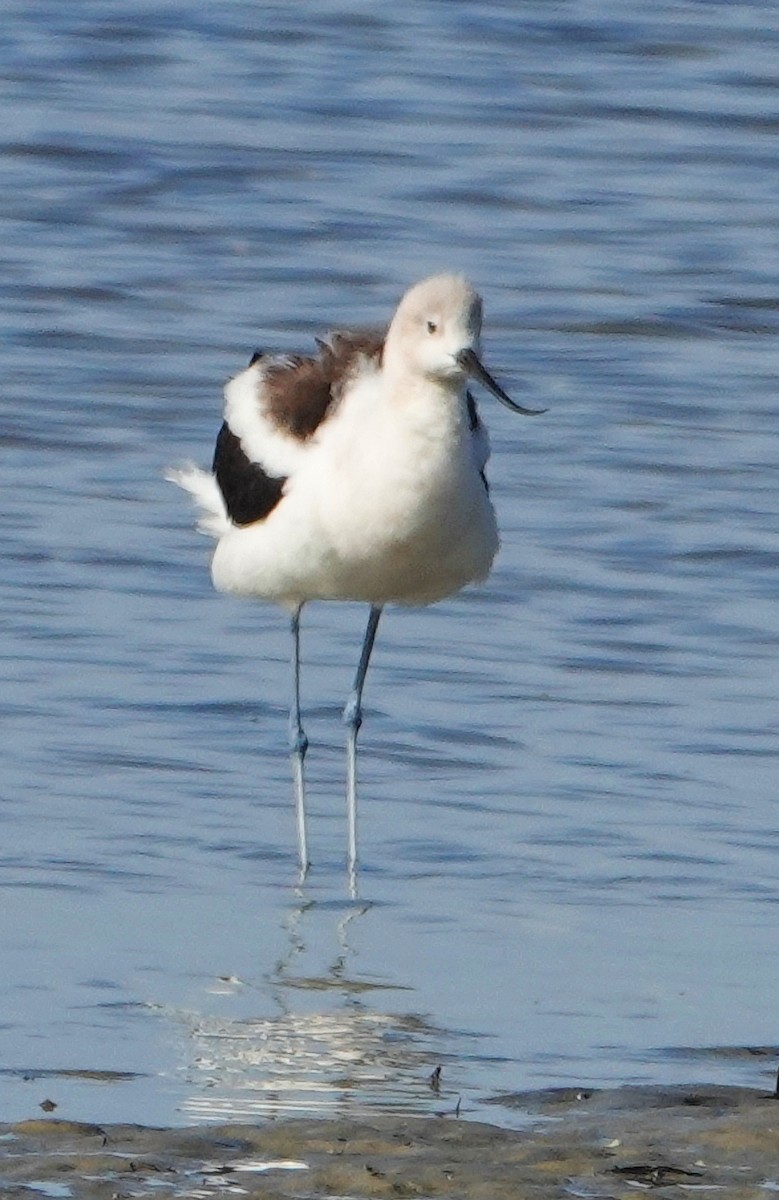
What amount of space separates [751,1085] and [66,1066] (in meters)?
1.15

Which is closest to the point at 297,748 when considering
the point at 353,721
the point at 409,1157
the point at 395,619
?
the point at 353,721

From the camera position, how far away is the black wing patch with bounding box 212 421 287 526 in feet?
24.5

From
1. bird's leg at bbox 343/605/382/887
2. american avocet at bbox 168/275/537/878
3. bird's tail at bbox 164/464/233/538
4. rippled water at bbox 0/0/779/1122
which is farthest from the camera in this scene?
bird's tail at bbox 164/464/233/538

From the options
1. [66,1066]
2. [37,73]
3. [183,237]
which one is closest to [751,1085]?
[66,1066]

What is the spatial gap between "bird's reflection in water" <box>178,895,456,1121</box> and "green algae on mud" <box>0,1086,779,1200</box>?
0.23m

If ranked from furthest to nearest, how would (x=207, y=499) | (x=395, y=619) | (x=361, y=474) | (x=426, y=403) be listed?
(x=395, y=619), (x=207, y=499), (x=361, y=474), (x=426, y=403)

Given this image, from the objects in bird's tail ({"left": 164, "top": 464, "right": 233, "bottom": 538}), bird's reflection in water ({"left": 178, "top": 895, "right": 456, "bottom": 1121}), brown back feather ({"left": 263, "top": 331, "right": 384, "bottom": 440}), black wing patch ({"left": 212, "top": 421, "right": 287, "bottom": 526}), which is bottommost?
bird's reflection in water ({"left": 178, "top": 895, "right": 456, "bottom": 1121})

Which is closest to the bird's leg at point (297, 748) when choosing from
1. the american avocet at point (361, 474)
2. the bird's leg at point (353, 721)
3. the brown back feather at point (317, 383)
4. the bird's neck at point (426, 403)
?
the american avocet at point (361, 474)

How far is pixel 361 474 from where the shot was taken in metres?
6.96

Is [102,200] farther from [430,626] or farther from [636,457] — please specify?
[430,626]

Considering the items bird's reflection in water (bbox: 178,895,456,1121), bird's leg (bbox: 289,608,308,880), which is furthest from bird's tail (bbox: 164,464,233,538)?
bird's reflection in water (bbox: 178,895,456,1121)

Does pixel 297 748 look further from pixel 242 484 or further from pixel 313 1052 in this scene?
pixel 313 1052

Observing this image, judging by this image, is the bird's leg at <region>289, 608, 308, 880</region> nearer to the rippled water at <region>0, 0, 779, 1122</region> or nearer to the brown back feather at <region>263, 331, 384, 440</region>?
the rippled water at <region>0, 0, 779, 1122</region>

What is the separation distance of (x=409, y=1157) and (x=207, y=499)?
12.7 feet
